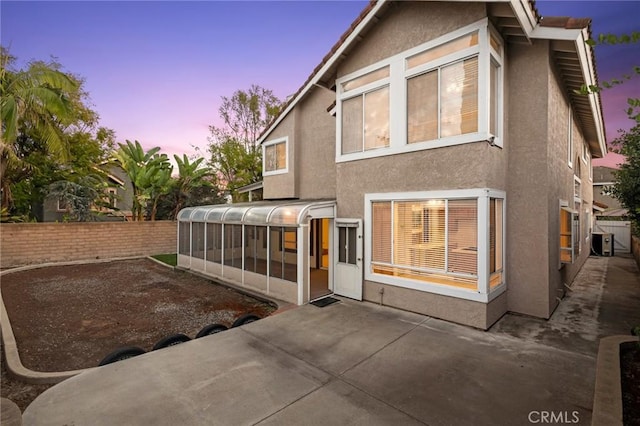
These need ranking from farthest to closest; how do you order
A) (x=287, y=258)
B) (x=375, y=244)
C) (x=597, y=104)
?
(x=597, y=104)
(x=287, y=258)
(x=375, y=244)

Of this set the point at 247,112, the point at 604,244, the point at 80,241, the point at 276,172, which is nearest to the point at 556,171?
the point at 276,172

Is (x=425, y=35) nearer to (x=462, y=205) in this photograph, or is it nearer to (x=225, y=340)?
(x=462, y=205)

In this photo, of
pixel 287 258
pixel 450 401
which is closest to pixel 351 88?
pixel 287 258

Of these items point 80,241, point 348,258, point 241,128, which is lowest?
point 80,241

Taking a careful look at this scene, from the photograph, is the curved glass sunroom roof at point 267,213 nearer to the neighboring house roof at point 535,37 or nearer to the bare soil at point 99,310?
the bare soil at point 99,310

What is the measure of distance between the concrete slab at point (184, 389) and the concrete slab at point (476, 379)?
126 centimetres

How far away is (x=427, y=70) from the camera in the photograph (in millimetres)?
8234

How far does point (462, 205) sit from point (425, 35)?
16.0 ft

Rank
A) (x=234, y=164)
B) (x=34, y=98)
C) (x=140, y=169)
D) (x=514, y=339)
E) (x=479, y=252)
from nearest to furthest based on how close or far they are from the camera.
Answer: (x=514, y=339)
(x=479, y=252)
(x=34, y=98)
(x=140, y=169)
(x=234, y=164)

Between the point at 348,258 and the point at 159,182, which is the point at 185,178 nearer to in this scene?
the point at 159,182

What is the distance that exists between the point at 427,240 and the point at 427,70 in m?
4.70

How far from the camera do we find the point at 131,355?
6016 mm

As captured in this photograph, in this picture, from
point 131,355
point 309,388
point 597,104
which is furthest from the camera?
point 597,104

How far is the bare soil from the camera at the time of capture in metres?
6.89
